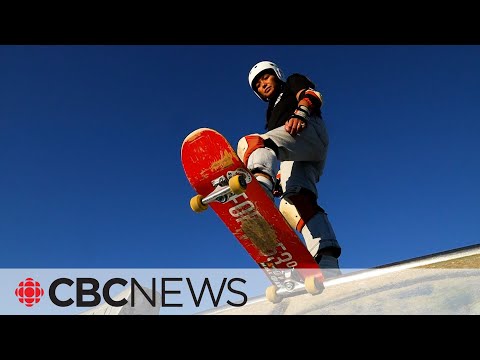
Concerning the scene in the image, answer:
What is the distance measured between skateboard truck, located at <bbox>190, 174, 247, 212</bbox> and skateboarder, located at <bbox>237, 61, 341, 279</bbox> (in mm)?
391

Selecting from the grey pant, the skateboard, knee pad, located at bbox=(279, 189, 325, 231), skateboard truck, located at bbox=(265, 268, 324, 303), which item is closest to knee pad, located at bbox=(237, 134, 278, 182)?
the grey pant

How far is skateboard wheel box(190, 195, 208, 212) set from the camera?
382cm

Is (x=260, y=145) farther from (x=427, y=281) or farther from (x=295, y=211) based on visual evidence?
(x=427, y=281)

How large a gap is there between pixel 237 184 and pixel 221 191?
31cm

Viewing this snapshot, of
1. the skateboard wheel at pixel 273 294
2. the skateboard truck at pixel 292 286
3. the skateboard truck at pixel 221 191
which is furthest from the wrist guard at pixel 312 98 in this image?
the skateboard wheel at pixel 273 294

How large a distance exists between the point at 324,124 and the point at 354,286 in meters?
1.95

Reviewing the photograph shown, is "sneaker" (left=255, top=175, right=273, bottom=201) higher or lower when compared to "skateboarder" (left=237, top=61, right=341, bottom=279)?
lower

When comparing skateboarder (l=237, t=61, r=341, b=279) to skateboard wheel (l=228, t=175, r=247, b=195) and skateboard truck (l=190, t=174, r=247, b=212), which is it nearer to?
skateboard truck (l=190, t=174, r=247, b=212)

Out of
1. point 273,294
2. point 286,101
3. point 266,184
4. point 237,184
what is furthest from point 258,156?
point 273,294

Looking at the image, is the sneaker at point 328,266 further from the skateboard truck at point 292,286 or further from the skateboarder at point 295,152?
the skateboard truck at point 292,286

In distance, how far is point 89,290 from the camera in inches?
187

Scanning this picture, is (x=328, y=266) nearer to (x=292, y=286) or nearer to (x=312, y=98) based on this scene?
(x=292, y=286)

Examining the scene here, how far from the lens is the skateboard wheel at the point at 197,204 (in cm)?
382

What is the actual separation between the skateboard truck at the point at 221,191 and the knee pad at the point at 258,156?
401 mm
